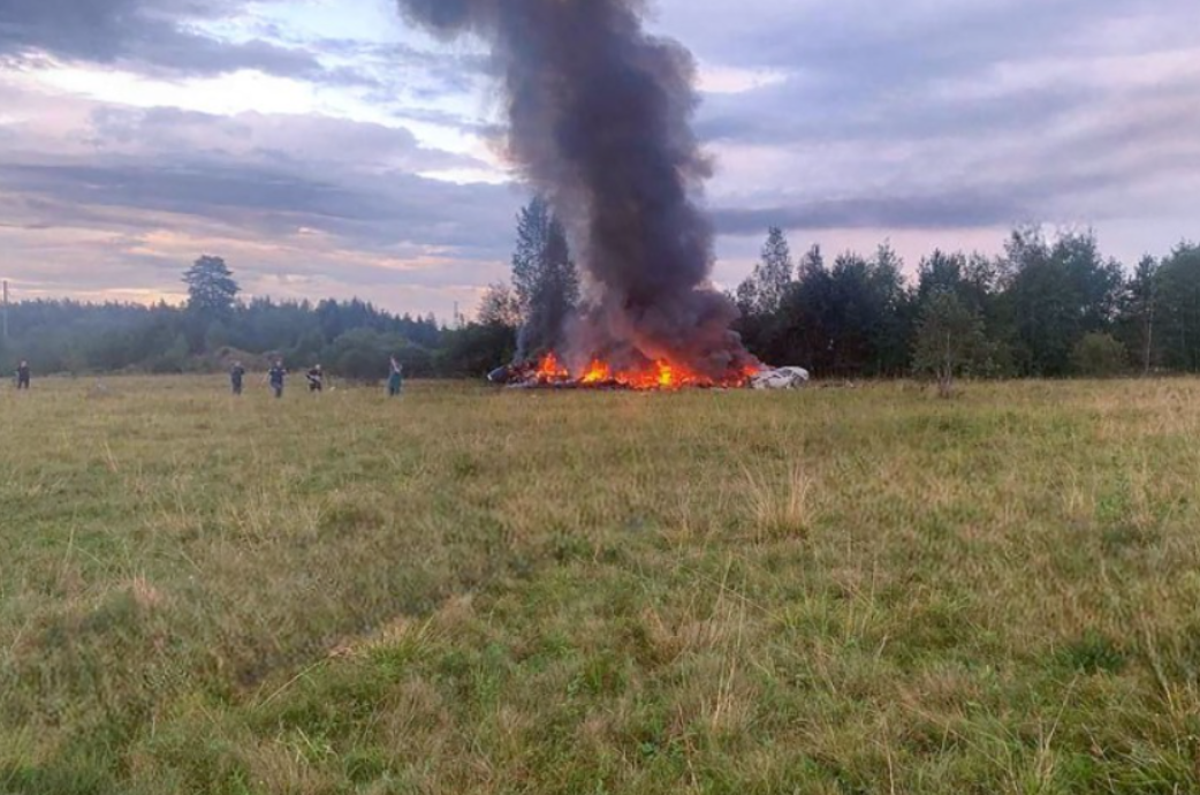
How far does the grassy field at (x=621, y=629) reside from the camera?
3.85 meters

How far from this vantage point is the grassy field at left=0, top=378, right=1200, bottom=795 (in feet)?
12.6

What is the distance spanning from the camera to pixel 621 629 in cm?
554

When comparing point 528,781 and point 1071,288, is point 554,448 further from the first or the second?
point 1071,288

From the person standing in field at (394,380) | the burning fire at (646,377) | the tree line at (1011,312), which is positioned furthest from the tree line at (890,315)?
the person standing in field at (394,380)

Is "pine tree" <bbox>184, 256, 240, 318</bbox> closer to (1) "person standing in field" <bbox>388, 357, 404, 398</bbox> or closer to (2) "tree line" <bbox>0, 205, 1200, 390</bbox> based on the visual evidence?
(2) "tree line" <bbox>0, 205, 1200, 390</bbox>

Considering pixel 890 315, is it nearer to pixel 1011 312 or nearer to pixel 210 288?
pixel 1011 312

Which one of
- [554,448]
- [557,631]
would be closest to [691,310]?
[554,448]

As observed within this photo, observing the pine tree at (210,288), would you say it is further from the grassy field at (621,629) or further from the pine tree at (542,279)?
the grassy field at (621,629)

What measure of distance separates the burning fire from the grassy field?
94.7 feet

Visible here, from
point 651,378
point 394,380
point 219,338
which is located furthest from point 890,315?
point 219,338

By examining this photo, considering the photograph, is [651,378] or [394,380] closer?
[394,380]

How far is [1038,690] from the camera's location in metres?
4.27

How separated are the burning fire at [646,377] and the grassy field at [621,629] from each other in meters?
28.9

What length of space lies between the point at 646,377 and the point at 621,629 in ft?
121
